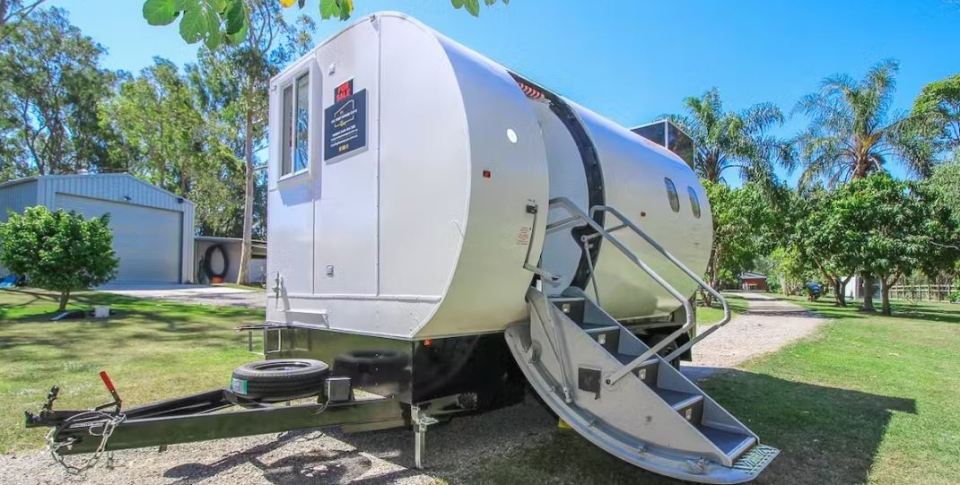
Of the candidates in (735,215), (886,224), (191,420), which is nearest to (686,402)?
(191,420)

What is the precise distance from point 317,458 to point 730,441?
3.22m

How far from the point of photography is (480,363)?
4363 millimetres

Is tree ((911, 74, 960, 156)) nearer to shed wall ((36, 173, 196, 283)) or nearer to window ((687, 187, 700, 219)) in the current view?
window ((687, 187, 700, 219))

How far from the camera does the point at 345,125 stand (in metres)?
4.63

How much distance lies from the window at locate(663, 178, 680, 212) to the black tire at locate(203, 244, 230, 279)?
35.8m

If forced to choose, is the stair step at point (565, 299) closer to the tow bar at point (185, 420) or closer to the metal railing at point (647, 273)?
the metal railing at point (647, 273)

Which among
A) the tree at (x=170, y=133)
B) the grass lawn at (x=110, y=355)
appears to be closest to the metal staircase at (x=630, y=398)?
the grass lawn at (x=110, y=355)

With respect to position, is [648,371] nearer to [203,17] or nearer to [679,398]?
[679,398]

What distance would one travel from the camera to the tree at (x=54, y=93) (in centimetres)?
3741

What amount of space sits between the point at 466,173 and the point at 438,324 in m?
1.04

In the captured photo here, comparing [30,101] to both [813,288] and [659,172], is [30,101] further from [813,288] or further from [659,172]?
[813,288]

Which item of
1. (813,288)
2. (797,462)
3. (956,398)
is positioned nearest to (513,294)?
(797,462)

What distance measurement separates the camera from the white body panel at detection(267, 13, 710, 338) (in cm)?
372

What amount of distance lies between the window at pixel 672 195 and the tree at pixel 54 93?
44.0 m
